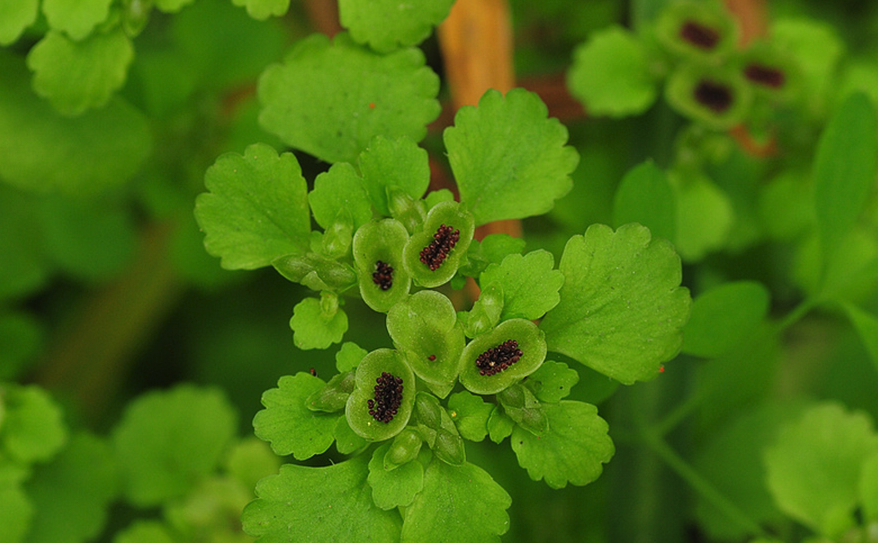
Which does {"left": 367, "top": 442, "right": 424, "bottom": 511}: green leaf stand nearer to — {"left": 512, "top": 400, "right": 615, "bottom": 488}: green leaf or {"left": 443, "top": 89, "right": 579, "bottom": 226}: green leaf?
{"left": 512, "top": 400, "right": 615, "bottom": 488}: green leaf

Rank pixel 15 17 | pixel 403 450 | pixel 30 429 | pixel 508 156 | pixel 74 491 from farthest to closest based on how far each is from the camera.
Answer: pixel 74 491, pixel 30 429, pixel 15 17, pixel 508 156, pixel 403 450

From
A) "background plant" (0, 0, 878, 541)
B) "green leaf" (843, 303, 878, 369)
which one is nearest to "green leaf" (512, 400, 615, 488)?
"background plant" (0, 0, 878, 541)

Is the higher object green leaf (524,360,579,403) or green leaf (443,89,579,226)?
green leaf (443,89,579,226)

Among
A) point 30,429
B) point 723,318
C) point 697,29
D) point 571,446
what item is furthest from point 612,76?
point 30,429

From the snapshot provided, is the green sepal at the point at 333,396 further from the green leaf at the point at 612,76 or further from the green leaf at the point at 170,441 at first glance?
the green leaf at the point at 612,76

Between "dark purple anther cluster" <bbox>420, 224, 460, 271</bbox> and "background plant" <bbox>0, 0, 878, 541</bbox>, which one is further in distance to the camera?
"background plant" <bbox>0, 0, 878, 541</bbox>

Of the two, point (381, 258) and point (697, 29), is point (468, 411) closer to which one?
point (381, 258)

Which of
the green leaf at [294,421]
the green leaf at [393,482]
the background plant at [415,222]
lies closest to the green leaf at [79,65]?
the background plant at [415,222]
